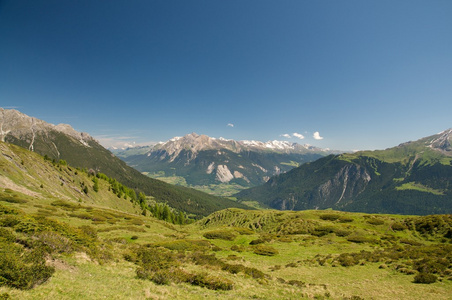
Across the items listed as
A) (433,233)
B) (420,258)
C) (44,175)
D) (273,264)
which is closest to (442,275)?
(420,258)

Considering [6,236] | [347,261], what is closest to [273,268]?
[347,261]

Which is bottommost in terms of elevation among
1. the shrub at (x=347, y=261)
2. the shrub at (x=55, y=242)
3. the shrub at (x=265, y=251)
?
the shrub at (x=265, y=251)

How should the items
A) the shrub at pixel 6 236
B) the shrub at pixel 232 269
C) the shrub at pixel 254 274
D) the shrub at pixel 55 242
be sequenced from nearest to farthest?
the shrub at pixel 6 236, the shrub at pixel 55 242, the shrub at pixel 254 274, the shrub at pixel 232 269

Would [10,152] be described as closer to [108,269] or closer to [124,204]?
[124,204]

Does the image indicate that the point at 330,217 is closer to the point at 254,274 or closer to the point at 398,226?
the point at 398,226

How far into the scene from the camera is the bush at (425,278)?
23.3m

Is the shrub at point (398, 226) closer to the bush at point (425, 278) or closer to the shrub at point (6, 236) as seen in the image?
the bush at point (425, 278)

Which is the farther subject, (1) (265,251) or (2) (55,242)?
(1) (265,251)

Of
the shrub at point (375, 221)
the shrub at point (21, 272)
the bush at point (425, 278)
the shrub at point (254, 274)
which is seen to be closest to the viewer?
the shrub at point (21, 272)

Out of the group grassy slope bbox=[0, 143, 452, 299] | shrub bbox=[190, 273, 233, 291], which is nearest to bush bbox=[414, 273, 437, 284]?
grassy slope bbox=[0, 143, 452, 299]

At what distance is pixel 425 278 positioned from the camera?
2345 centimetres

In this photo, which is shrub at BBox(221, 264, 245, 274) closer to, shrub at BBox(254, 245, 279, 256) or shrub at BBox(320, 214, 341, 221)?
shrub at BBox(254, 245, 279, 256)

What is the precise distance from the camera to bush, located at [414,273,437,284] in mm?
23266

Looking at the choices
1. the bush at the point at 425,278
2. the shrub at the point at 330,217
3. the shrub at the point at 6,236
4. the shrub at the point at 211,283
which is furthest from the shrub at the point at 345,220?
the shrub at the point at 6,236
